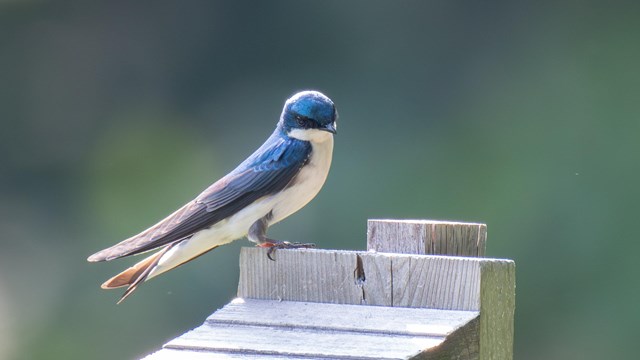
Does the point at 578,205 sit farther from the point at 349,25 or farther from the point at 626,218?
the point at 349,25

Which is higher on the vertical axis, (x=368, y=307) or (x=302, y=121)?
(x=302, y=121)

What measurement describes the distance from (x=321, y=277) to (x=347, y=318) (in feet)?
0.54

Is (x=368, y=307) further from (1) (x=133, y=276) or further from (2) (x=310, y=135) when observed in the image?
(2) (x=310, y=135)

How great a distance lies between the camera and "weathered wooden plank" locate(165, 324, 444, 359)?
75.7 inches

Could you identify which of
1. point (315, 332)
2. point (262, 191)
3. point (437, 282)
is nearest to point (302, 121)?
point (262, 191)

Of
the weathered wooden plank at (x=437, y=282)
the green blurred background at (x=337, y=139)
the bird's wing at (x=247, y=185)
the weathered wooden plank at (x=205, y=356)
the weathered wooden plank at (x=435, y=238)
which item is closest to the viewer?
the weathered wooden plank at (x=205, y=356)

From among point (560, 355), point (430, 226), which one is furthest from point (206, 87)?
point (430, 226)

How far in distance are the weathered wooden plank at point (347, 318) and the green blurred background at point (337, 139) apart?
357 centimetres

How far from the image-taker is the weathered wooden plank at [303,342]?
6.31 ft

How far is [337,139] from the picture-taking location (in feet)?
20.9

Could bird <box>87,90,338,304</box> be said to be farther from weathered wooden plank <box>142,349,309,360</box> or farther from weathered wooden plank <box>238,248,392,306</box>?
weathered wooden plank <box>142,349,309,360</box>

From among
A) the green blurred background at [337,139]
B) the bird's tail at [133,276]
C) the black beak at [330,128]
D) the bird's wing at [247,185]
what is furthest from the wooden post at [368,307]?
the green blurred background at [337,139]

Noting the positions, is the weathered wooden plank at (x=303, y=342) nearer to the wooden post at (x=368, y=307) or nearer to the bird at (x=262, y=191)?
the wooden post at (x=368, y=307)

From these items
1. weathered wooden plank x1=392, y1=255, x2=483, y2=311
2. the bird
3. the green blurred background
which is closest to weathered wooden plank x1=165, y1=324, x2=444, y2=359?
weathered wooden plank x1=392, y1=255, x2=483, y2=311
